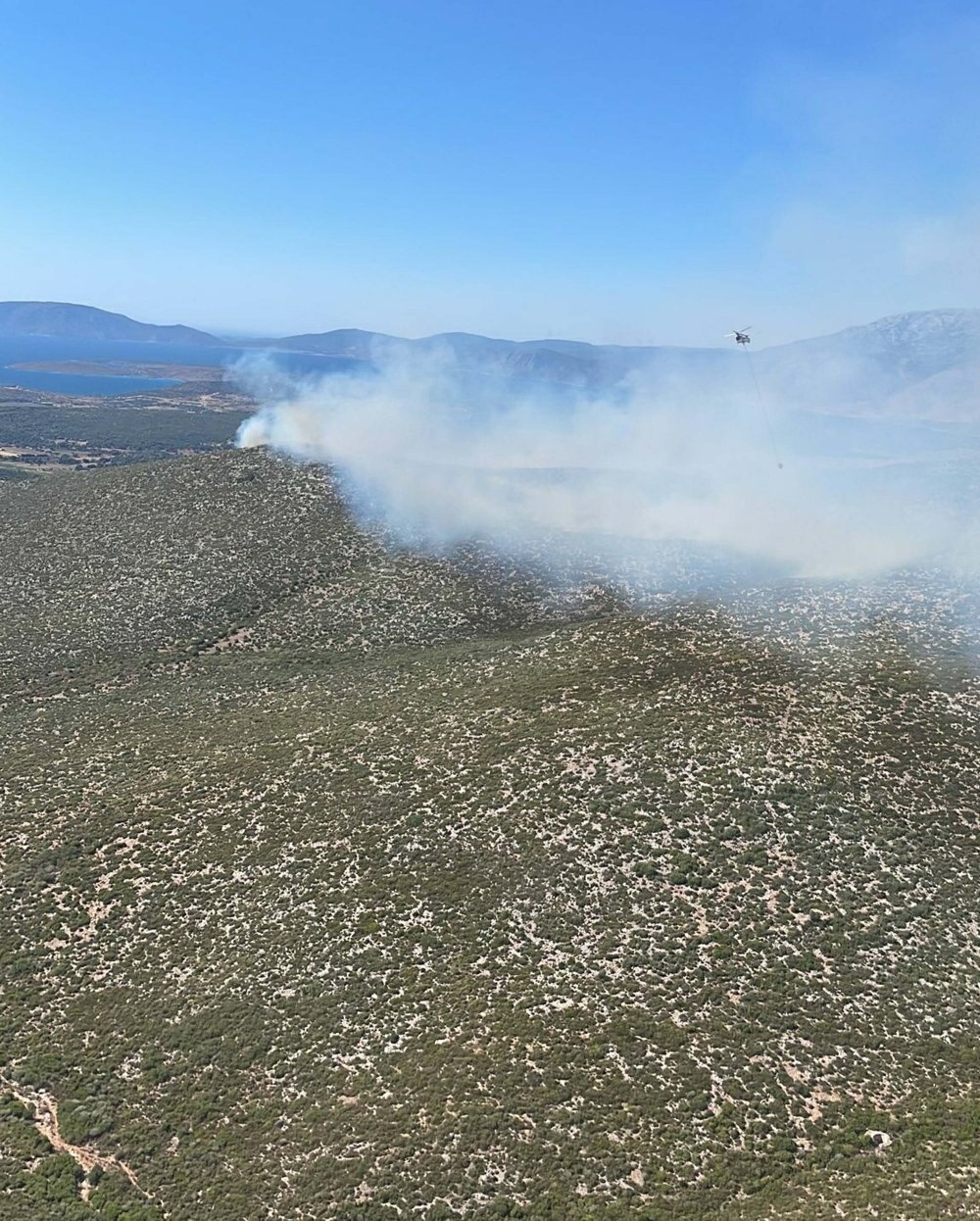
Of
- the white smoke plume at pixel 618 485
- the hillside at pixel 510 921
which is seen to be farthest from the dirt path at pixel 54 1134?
the white smoke plume at pixel 618 485

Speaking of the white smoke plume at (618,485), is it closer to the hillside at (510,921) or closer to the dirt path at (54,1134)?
the hillside at (510,921)

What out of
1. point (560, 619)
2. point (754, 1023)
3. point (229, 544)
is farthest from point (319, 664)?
point (754, 1023)

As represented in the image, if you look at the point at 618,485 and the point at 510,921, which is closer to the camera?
the point at 510,921

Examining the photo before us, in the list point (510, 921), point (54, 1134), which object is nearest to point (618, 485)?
point (510, 921)

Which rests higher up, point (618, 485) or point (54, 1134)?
point (618, 485)

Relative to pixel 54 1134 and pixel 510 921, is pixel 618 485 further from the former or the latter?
pixel 54 1134

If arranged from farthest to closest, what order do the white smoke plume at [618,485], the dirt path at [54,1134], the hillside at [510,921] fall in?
the white smoke plume at [618,485], the dirt path at [54,1134], the hillside at [510,921]

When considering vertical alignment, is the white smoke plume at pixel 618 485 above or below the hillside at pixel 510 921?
above
